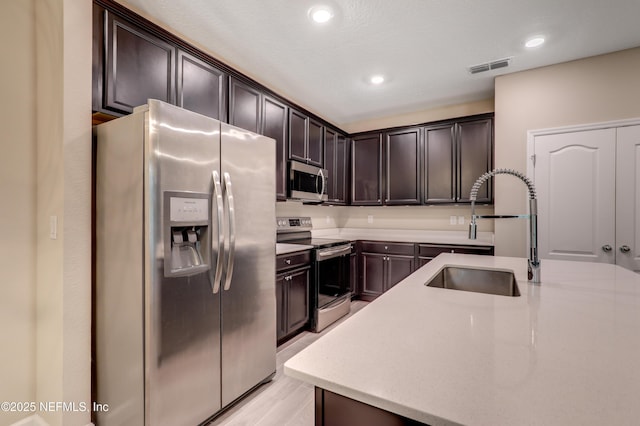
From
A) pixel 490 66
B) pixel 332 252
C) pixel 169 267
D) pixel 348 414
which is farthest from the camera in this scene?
pixel 332 252

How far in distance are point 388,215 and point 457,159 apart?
130 cm

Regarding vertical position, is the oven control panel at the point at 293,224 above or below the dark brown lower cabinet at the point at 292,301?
above

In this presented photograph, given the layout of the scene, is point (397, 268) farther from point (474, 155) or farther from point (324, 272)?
point (474, 155)

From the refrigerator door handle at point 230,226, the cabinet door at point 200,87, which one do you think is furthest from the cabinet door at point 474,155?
the refrigerator door handle at point 230,226

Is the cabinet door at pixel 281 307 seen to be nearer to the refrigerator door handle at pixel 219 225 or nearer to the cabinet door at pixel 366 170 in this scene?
the refrigerator door handle at pixel 219 225

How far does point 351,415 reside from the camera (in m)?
0.66

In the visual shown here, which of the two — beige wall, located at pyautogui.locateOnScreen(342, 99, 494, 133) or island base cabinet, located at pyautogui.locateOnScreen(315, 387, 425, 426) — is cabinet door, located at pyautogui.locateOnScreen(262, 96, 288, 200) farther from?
island base cabinet, located at pyautogui.locateOnScreen(315, 387, 425, 426)

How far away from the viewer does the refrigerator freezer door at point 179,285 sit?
1516 millimetres

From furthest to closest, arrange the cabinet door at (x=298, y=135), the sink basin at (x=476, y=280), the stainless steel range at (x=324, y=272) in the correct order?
1. the cabinet door at (x=298, y=135)
2. the stainless steel range at (x=324, y=272)
3. the sink basin at (x=476, y=280)

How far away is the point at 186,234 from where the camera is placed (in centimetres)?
172

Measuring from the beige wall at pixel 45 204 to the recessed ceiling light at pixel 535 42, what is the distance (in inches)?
128

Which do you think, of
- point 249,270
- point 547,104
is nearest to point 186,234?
point 249,270

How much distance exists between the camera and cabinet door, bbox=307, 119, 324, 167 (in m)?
3.71

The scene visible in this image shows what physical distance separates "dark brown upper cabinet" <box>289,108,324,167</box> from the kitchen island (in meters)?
2.54
